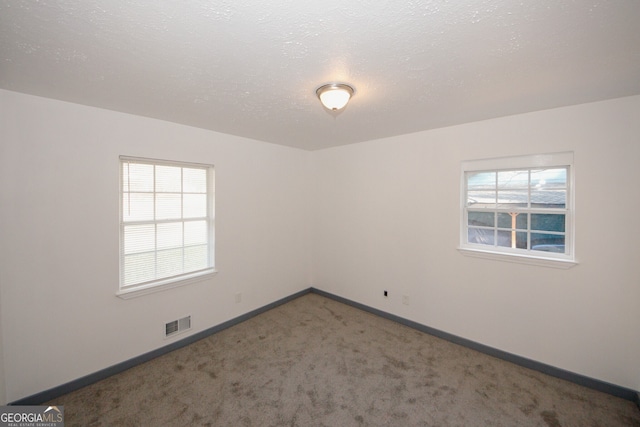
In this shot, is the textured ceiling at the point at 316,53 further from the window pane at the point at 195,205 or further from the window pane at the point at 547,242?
the window pane at the point at 547,242

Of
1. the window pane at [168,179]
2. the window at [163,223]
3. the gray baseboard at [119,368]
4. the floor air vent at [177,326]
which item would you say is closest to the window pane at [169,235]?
the window at [163,223]

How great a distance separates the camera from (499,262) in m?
2.70

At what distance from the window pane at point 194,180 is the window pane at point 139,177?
35 cm

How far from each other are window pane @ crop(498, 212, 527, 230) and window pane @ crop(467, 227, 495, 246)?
0.14 m

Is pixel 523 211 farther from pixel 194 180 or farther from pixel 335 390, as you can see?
pixel 194 180

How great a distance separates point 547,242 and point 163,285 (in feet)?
12.9

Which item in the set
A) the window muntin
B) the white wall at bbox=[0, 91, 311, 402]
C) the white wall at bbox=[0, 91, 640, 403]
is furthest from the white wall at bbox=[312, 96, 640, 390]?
the white wall at bbox=[0, 91, 311, 402]

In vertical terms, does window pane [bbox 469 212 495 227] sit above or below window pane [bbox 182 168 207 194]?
below

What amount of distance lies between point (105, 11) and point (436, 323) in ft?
12.4

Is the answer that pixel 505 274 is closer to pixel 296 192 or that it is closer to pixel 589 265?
pixel 589 265

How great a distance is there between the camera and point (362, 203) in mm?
3838

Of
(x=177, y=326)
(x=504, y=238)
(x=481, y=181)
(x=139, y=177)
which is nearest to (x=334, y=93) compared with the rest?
(x=481, y=181)

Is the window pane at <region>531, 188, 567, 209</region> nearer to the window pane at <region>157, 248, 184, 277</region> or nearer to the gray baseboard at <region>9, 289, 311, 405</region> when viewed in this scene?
the gray baseboard at <region>9, 289, 311, 405</region>

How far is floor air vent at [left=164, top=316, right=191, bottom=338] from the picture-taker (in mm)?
2814
